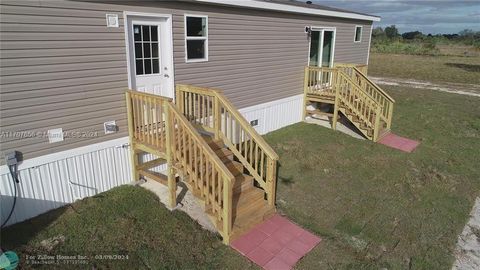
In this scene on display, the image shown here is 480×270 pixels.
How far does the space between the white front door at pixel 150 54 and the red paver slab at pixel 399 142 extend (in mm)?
5738

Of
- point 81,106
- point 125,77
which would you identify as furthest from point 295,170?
point 81,106

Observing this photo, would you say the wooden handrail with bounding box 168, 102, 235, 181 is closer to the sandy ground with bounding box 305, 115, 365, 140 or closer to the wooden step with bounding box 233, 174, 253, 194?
the wooden step with bounding box 233, 174, 253, 194

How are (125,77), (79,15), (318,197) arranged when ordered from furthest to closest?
(318,197) < (125,77) < (79,15)

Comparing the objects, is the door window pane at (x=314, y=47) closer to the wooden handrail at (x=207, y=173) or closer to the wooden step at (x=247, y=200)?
the wooden step at (x=247, y=200)

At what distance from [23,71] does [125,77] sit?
1406 millimetres

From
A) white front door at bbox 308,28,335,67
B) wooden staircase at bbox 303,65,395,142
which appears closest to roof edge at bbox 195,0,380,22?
white front door at bbox 308,28,335,67

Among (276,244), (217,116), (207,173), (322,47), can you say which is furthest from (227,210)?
(322,47)

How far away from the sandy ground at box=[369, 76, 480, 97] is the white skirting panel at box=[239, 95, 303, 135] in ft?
35.3

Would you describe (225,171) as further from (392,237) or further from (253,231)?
(392,237)

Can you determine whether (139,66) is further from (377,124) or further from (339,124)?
(339,124)

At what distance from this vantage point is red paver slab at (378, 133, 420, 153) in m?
8.21

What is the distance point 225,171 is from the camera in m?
4.09

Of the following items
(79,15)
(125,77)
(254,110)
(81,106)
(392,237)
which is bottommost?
(392,237)

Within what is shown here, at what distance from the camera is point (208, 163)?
14.4 ft
